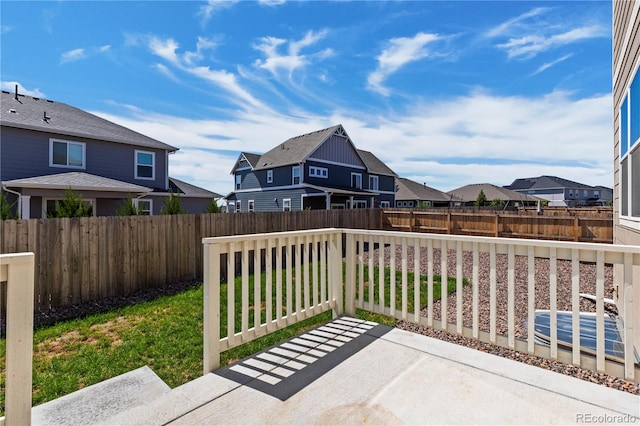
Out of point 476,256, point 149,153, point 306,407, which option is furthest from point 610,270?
point 149,153

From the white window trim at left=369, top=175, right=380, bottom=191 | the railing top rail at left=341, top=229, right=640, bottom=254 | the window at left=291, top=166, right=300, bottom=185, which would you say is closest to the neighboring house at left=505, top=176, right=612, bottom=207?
the white window trim at left=369, top=175, right=380, bottom=191

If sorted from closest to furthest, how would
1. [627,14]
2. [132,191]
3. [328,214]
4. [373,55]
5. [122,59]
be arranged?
1. [627,14]
2. [122,59]
3. [373,55]
4. [328,214]
5. [132,191]

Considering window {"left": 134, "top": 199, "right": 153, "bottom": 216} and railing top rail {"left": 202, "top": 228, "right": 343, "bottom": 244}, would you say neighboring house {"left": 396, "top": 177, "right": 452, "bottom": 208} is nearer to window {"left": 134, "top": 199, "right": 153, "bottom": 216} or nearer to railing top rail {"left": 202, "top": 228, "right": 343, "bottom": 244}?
window {"left": 134, "top": 199, "right": 153, "bottom": 216}

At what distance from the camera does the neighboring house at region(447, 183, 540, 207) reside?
38062 mm

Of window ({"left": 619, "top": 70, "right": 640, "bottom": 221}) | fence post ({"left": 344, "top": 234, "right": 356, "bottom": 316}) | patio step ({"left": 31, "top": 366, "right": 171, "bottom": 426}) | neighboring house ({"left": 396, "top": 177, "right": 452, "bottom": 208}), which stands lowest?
patio step ({"left": 31, "top": 366, "right": 171, "bottom": 426})

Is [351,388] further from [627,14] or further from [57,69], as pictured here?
[57,69]

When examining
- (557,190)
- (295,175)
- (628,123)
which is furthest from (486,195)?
(628,123)

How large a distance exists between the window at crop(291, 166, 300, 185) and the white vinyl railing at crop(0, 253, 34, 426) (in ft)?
59.7

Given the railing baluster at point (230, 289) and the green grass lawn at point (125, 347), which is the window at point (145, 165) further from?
the railing baluster at point (230, 289)

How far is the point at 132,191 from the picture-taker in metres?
11.2

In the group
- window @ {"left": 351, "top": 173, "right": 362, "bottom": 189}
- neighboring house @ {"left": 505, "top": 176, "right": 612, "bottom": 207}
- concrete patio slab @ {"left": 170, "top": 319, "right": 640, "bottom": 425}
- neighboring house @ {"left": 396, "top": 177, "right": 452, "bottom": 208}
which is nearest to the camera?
concrete patio slab @ {"left": 170, "top": 319, "right": 640, "bottom": 425}

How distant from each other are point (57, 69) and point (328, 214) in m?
8.38

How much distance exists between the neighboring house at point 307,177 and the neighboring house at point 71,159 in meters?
7.69

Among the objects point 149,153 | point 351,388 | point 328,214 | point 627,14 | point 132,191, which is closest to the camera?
point 351,388
